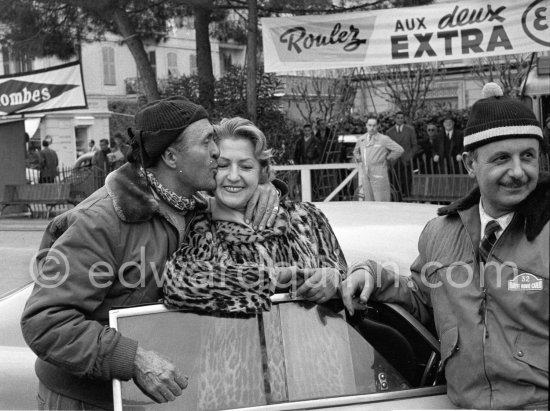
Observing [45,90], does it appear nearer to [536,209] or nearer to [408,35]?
[408,35]

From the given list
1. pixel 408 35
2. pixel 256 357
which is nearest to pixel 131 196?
pixel 256 357

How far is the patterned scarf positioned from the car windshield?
415 mm

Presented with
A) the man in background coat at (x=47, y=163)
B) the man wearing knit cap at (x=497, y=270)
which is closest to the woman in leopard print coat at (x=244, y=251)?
the man wearing knit cap at (x=497, y=270)

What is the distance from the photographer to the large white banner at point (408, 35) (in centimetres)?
1218

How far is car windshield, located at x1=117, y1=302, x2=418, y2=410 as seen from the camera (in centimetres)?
290

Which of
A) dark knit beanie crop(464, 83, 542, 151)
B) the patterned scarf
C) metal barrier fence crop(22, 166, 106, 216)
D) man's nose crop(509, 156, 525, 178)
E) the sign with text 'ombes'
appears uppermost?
the sign with text 'ombes'

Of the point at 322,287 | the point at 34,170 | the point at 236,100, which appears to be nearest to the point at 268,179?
the point at 322,287

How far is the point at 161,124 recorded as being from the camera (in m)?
3.10

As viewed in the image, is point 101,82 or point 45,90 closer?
point 45,90

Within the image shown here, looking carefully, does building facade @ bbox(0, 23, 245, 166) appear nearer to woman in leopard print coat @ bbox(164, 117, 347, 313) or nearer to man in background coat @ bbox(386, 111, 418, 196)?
man in background coat @ bbox(386, 111, 418, 196)

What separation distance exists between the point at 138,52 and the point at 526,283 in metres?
14.4

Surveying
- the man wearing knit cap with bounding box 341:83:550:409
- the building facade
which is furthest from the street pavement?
the building facade

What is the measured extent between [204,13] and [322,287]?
45.0ft

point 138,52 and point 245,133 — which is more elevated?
point 138,52
